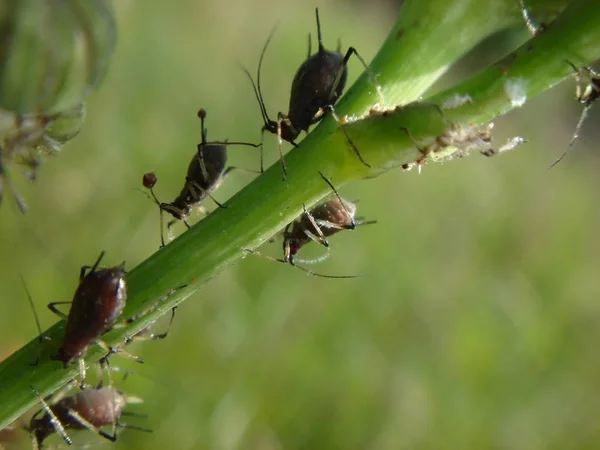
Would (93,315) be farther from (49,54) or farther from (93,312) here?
(49,54)

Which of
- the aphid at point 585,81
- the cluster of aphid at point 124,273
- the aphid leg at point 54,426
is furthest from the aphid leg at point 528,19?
the aphid leg at point 54,426

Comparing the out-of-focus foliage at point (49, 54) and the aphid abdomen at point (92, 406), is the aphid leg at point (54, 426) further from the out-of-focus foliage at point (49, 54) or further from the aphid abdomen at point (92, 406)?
the out-of-focus foliage at point (49, 54)

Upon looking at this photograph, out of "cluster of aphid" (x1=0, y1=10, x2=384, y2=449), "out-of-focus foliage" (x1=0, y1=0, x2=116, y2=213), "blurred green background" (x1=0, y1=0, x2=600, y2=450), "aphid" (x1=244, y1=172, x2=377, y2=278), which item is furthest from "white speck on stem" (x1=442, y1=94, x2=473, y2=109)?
"blurred green background" (x1=0, y1=0, x2=600, y2=450)

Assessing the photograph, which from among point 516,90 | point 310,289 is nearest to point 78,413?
point 516,90

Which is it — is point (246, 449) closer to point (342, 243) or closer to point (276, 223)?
point (342, 243)

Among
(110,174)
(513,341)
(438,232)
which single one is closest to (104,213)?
(110,174)

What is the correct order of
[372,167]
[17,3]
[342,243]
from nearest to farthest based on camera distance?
[17,3], [372,167], [342,243]
